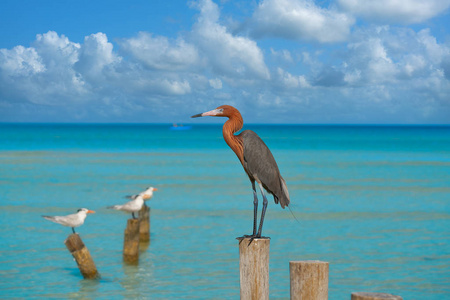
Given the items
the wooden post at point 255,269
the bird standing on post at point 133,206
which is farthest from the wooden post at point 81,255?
the wooden post at point 255,269

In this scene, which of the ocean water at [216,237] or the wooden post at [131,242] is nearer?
the ocean water at [216,237]

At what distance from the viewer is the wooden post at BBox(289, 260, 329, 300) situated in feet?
15.7

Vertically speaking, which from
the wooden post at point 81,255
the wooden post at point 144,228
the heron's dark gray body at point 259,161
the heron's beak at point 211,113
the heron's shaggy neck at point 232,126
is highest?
the heron's beak at point 211,113

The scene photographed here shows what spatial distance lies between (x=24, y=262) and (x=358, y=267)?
21.7ft

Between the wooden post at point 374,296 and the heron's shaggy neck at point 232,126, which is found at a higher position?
the heron's shaggy neck at point 232,126

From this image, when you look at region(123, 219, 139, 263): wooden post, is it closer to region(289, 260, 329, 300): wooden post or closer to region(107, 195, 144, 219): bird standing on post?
region(107, 195, 144, 219): bird standing on post

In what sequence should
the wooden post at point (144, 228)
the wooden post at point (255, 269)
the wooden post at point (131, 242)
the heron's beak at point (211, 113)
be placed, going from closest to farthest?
the wooden post at point (255, 269)
the heron's beak at point (211, 113)
the wooden post at point (131, 242)
the wooden post at point (144, 228)

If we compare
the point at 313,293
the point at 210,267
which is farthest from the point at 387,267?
the point at 313,293

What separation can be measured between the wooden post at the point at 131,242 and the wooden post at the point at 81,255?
92 cm

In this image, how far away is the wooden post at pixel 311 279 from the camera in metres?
4.78

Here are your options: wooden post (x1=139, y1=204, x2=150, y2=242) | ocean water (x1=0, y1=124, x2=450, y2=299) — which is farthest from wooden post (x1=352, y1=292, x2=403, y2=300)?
wooden post (x1=139, y1=204, x2=150, y2=242)

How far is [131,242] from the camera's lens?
11008 millimetres

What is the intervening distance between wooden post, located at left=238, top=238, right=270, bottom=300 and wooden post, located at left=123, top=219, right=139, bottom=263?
572cm

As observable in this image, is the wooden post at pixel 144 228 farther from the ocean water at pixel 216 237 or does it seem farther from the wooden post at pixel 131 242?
the wooden post at pixel 131 242
